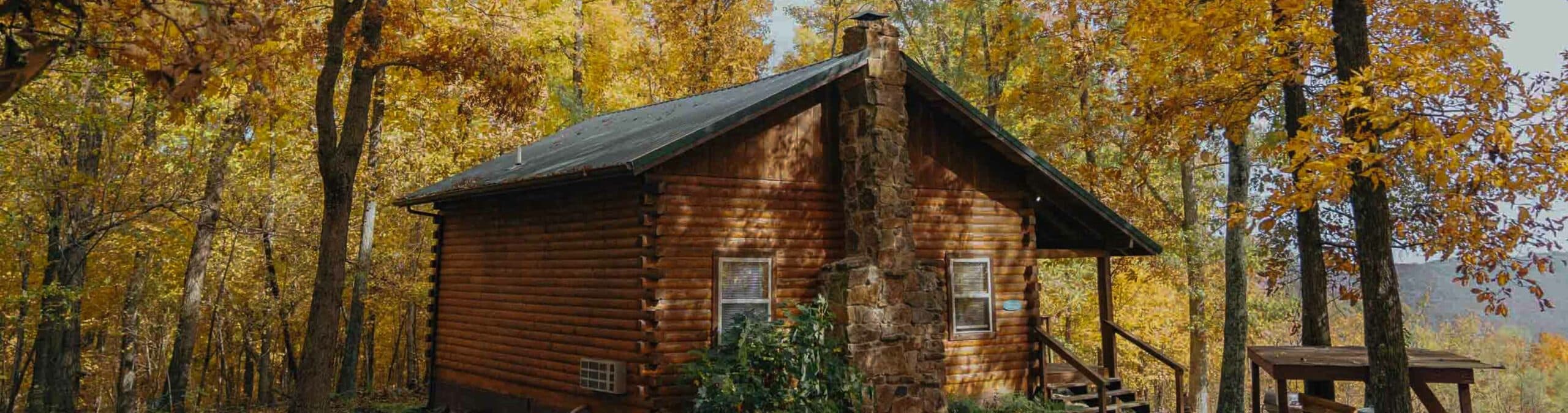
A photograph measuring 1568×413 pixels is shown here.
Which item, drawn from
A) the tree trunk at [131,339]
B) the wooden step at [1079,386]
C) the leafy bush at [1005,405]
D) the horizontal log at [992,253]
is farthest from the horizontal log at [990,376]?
the tree trunk at [131,339]

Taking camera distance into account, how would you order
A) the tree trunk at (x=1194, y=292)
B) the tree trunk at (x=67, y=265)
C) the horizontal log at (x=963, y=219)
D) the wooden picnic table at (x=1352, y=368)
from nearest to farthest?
the wooden picnic table at (x=1352, y=368) → the horizontal log at (x=963, y=219) → the tree trunk at (x=67, y=265) → the tree trunk at (x=1194, y=292)

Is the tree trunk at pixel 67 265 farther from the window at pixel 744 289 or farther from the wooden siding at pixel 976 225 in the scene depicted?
the wooden siding at pixel 976 225

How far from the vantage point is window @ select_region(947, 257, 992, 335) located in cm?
1411

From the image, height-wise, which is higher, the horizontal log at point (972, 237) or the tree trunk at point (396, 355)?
the horizontal log at point (972, 237)

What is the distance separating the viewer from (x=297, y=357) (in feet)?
99.0

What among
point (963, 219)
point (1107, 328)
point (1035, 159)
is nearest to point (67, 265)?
point (963, 219)

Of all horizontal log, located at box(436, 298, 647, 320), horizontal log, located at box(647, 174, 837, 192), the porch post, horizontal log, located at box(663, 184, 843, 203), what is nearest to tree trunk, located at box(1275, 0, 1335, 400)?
the porch post

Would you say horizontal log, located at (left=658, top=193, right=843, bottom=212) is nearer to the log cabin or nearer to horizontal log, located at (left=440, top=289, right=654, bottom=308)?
the log cabin

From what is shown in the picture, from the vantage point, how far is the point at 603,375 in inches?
476

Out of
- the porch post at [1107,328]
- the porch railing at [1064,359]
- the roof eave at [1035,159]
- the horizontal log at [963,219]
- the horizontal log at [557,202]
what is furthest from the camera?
the porch post at [1107,328]

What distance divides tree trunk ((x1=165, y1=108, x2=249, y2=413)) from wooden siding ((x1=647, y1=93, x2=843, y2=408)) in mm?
9432

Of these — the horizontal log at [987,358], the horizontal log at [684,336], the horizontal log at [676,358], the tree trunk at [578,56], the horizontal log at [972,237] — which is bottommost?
the horizontal log at [987,358]

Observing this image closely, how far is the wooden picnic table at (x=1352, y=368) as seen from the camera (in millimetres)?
9000

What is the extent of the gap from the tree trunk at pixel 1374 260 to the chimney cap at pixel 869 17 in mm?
5830
